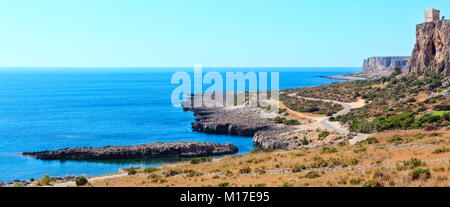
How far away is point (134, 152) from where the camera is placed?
4812 cm

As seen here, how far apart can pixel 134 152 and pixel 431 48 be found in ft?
188

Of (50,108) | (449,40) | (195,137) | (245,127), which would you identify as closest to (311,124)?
(245,127)

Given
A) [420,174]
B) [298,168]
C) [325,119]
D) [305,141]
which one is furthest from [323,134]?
[420,174]

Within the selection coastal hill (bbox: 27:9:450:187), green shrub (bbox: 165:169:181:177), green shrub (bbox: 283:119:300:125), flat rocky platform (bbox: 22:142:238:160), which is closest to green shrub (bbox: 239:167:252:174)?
coastal hill (bbox: 27:9:450:187)

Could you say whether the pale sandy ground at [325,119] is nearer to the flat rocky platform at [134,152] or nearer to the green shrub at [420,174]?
the flat rocky platform at [134,152]

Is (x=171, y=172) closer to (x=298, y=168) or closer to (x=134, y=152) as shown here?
(x=298, y=168)

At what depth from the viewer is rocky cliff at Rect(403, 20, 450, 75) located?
222 ft

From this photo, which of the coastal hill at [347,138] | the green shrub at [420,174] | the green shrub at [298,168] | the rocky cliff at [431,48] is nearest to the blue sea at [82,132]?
the coastal hill at [347,138]

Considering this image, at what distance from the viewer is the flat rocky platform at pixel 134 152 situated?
47469 mm

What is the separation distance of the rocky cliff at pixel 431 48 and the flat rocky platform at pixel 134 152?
43621mm

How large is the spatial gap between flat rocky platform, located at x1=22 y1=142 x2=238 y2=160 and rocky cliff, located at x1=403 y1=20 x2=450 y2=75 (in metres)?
43.6

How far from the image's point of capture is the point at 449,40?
66.3 m

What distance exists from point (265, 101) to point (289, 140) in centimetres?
3896
